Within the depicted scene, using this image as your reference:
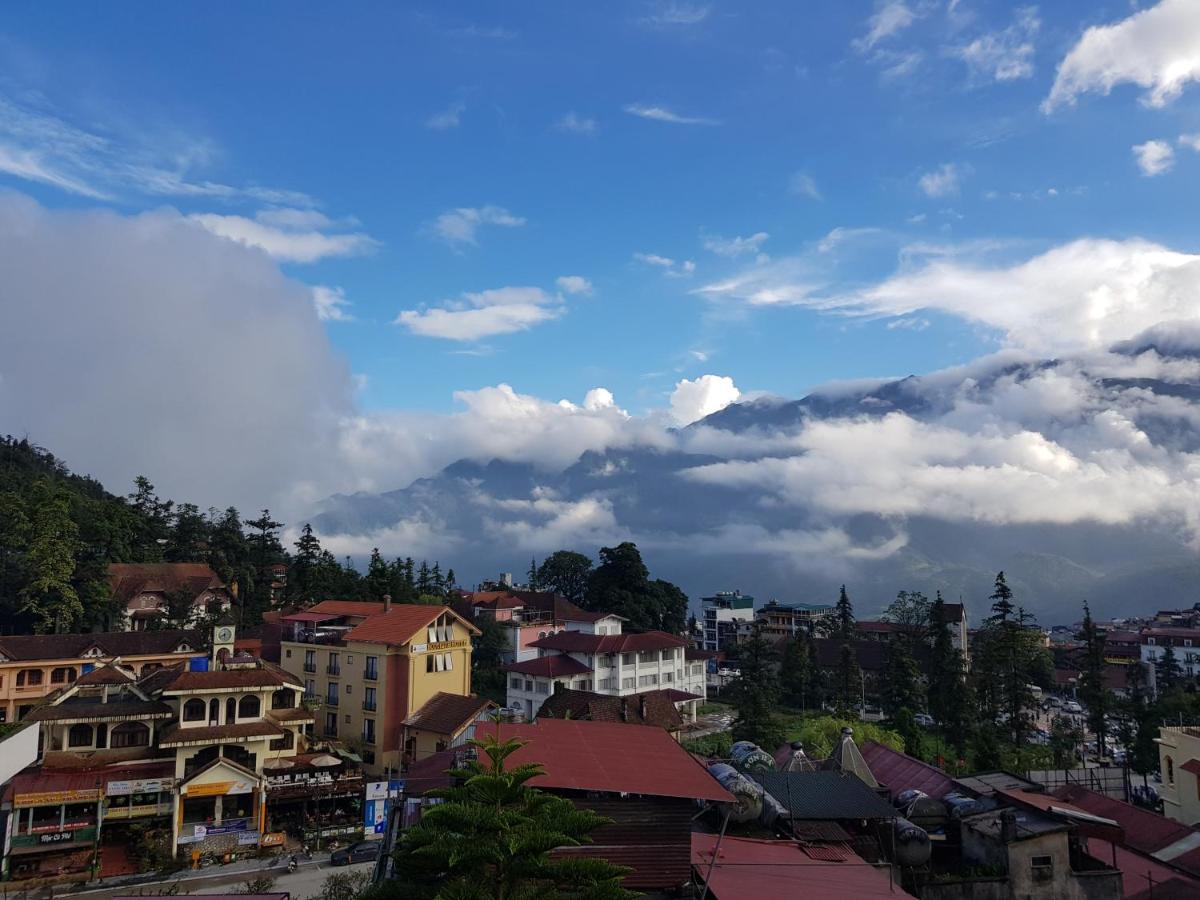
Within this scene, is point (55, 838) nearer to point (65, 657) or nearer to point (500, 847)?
point (65, 657)

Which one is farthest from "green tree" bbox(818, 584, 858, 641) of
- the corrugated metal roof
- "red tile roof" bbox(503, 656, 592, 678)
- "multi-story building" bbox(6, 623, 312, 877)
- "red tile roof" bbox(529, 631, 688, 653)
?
the corrugated metal roof

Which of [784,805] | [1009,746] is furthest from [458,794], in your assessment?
[1009,746]

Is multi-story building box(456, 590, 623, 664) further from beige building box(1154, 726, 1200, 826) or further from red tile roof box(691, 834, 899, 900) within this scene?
red tile roof box(691, 834, 899, 900)

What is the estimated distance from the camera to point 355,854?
95.8ft

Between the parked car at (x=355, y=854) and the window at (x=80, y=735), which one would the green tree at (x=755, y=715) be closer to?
the parked car at (x=355, y=854)

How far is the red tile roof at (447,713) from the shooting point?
37094 mm

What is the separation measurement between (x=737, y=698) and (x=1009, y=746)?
17.3 m

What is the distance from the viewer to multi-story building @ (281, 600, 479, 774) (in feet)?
129

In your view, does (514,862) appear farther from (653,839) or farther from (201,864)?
(201,864)

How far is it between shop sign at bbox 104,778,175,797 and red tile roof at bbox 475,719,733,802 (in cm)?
1770

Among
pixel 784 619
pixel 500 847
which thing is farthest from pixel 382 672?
pixel 784 619

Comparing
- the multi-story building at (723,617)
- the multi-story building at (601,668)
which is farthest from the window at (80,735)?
the multi-story building at (723,617)

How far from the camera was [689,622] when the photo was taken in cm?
11181

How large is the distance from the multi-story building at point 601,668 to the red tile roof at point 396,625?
13679mm
